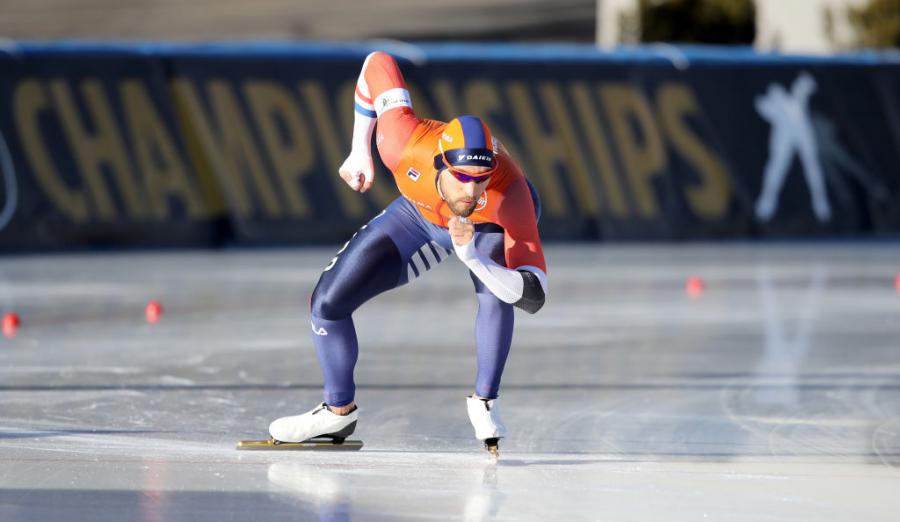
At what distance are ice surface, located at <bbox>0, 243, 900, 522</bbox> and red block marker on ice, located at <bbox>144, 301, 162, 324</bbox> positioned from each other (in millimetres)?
83

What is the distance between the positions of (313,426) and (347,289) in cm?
49

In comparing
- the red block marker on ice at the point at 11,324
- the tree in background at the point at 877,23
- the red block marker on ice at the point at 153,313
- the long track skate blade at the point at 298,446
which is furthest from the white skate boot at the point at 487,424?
the tree in background at the point at 877,23

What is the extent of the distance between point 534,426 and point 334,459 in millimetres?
1000

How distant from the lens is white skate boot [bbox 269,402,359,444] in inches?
187

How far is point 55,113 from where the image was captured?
46.4 feet

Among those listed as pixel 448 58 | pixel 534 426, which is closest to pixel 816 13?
pixel 448 58

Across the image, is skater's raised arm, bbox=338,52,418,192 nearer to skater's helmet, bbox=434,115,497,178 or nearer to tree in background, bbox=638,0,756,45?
skater's helmet, bbox=434,115,497,178

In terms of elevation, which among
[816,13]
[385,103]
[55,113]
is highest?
[385,103]

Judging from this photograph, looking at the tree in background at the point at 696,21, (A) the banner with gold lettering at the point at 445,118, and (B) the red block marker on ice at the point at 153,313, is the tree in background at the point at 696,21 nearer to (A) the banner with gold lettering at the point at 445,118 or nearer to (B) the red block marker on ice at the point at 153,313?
(A) the banner with gold lettering at the point at 445,118

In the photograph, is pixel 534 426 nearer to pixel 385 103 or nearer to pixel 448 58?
pixel 385 103

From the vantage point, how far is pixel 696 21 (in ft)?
127

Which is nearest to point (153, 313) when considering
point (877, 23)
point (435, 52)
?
point (435, 52)

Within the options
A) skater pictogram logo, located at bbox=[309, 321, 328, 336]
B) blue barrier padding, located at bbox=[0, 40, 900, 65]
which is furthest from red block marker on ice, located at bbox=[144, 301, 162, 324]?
blue barrier padding, located at bbox=[0, 40, 900, 65]

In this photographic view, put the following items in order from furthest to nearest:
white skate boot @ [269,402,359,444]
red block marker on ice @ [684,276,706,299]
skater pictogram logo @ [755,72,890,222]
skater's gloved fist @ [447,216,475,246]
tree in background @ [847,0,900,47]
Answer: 1. tree in background @ [847,0,900,47]
2. skater pictogram logo @ [755,72,890,222]
3. red block marker on ice @ [684,276,706,299]
4. white skate boot @ [269,402,359,444]
5. skater's gloved fist @ [447,216,475,246]
